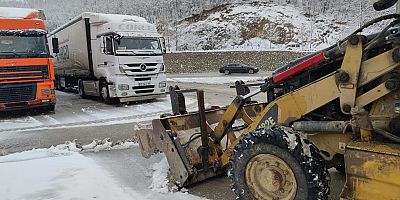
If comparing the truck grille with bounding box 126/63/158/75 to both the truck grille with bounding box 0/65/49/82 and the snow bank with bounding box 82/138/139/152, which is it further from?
the snow bank with bounding box 82/138/139/152

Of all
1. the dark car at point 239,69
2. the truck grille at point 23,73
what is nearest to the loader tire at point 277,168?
the truck grille at point 23,73

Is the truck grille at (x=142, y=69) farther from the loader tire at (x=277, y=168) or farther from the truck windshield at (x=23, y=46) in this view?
the loader tire at (x=277, y=168)

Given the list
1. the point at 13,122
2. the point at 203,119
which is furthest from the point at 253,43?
the point at 203,119

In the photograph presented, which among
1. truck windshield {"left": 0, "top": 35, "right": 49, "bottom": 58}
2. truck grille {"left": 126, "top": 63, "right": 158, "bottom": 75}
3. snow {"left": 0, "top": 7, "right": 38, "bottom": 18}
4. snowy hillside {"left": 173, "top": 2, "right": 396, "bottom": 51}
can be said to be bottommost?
truck grille {"left": 126, "top": 63, "right": 158, "bottom": 75}

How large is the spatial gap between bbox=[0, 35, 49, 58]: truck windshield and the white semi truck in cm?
137

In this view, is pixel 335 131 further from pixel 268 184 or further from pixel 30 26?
pixel 30 26

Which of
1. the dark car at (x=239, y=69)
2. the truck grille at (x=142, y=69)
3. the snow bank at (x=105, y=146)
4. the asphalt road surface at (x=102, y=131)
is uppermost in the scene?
the truck grille at (x=142, y=69)

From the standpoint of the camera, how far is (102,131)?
956 centimetres

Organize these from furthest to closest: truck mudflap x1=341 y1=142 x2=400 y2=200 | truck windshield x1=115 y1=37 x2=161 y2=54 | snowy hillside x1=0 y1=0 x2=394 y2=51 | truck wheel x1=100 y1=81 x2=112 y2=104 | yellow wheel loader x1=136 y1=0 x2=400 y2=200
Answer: snowy hillside x1=0 y1=0 x2=394 y2=51
truck wheel x1=100 y1=81 x2=112 y2=104
truck windshield x1=115 y1=37 x2=161 y2=54
yellow wheel loader x1=136 y1=0 x2=400 y2=200
truck mudflap x1=341 y1=142 x2=400 y2=200

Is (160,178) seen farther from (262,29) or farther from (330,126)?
(262,29)

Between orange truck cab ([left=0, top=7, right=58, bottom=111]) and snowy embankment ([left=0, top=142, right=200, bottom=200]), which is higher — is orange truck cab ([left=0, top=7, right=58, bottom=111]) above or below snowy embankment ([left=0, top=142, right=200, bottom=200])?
above

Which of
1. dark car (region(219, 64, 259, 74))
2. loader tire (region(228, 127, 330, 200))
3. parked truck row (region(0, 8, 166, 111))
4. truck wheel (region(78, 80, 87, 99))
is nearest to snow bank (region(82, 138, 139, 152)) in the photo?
loader tire (region(228, 127, 330, 200))

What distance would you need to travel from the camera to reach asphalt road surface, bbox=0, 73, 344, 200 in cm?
523

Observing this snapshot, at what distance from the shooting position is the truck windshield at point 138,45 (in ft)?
46.2
